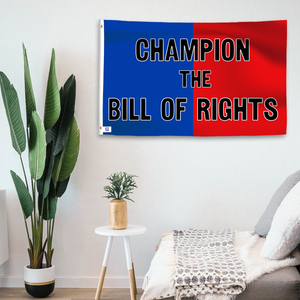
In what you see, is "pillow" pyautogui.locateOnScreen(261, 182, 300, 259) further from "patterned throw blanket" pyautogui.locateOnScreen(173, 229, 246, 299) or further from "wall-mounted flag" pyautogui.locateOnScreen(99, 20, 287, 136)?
"wall-mounted flag" pyautogui.locateOnScreen(99, 20, 287, 136)

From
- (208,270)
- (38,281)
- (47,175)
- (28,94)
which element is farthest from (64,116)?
(208,270)

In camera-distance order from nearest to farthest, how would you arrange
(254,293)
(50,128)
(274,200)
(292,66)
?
(254,293) → (274,200) → (50,128) → (292,66)

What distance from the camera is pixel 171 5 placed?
271cm

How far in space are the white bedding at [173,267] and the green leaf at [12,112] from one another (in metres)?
1.18

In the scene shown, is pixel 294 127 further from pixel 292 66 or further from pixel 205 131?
pixel 205 131

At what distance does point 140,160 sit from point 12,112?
94cm

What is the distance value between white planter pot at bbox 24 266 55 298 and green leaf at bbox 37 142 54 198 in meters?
0.51

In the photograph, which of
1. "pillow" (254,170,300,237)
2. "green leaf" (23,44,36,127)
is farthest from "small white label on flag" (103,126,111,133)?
"pillow" (254,170,300,237)

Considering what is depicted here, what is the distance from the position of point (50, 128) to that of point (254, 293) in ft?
5.38

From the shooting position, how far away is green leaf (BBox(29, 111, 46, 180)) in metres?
2.35

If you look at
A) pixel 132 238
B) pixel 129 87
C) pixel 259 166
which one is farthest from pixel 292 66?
pixel 132 238

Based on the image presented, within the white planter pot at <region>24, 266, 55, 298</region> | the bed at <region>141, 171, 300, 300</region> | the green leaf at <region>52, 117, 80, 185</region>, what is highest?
the green leaf at <region>52, 117, 80, 185</region>

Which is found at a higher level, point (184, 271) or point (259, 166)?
point (259, 166)

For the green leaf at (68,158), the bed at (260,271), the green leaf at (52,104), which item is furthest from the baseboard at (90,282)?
the green leaf at (52,104)
